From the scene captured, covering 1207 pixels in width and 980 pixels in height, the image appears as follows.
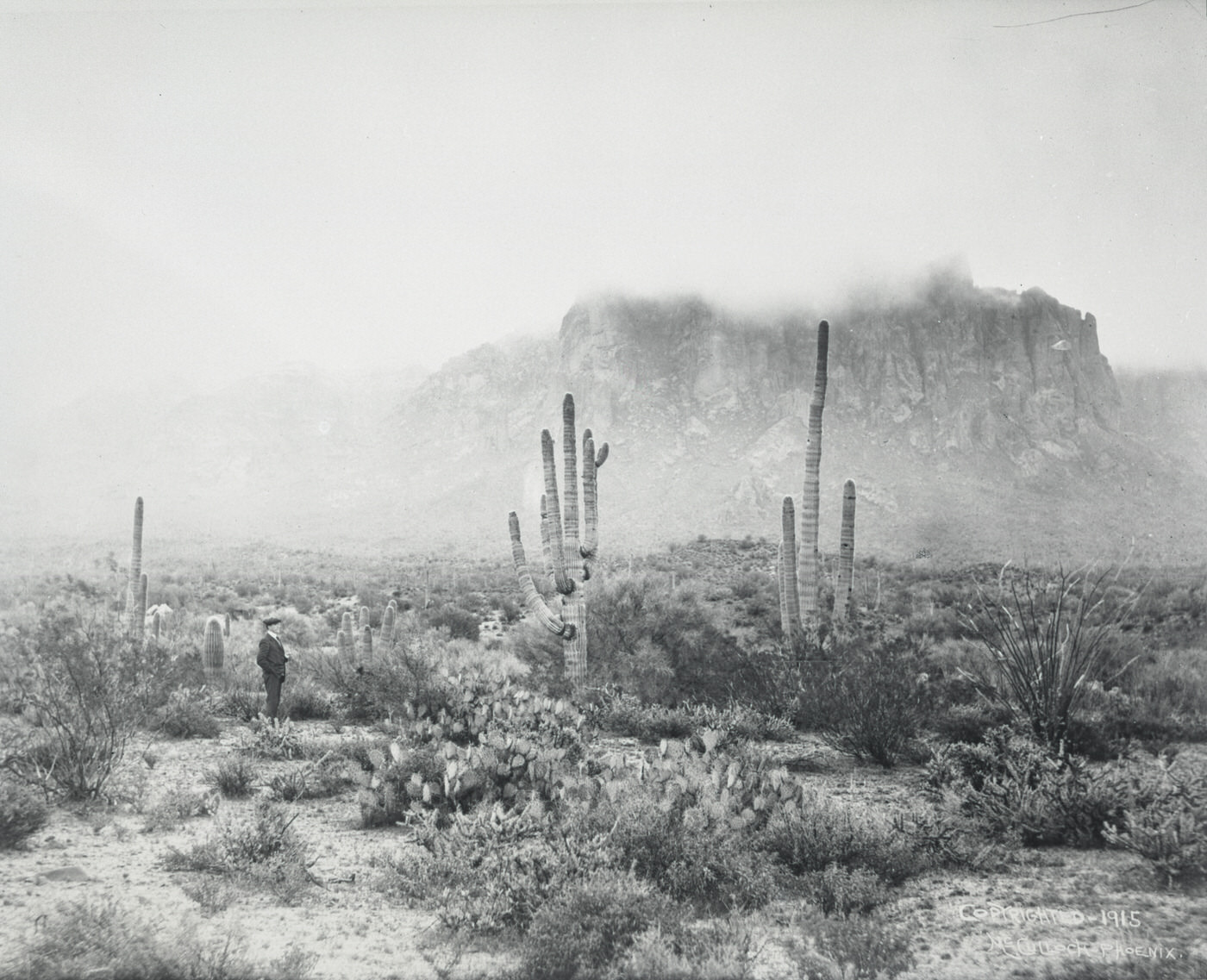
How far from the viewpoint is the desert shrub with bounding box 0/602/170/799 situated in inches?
227

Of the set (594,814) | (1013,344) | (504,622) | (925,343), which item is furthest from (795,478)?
(594,814)

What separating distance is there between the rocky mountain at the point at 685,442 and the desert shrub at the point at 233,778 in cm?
2192

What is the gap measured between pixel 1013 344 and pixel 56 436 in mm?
48001

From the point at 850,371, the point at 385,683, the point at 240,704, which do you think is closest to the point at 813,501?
the point at 385,683

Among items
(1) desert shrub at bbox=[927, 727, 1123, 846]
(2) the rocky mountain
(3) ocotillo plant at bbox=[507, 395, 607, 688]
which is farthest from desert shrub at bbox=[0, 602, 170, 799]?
(2) the rocky mountain

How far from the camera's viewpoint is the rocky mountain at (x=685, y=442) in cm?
3209

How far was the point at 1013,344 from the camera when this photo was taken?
4272 cm

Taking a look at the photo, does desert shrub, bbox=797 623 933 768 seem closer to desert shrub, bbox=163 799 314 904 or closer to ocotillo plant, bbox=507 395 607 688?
ocotillo plant, bbox=507 395 607 688

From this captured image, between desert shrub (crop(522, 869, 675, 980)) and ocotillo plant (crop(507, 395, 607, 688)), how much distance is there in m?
6.28

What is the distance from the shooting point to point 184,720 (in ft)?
28.2

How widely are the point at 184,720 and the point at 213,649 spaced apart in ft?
13.6

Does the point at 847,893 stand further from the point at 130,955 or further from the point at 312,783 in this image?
the point at 312,783

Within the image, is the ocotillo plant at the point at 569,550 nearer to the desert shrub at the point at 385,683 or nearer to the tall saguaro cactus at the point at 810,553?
the desert shrub at the point at 385,683

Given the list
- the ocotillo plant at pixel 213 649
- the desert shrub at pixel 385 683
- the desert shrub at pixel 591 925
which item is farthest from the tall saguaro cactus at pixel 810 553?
the ocotillo plant at pixel 213 649
